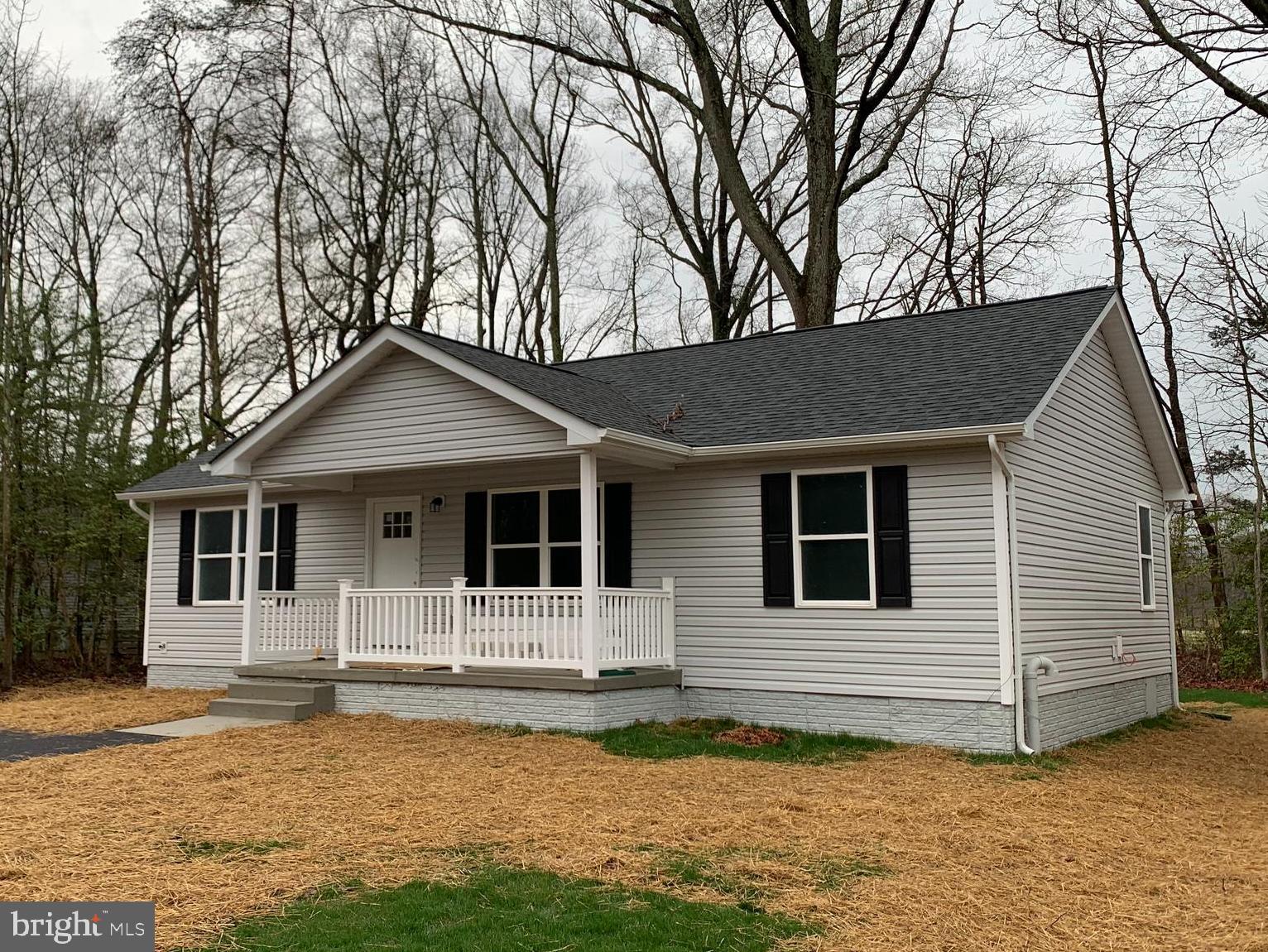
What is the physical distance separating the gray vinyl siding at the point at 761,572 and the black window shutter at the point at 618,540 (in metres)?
0.09

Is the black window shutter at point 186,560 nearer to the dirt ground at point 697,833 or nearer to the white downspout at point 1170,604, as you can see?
the dirt ground at point 697,833

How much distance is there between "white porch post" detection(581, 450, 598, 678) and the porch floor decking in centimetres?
22

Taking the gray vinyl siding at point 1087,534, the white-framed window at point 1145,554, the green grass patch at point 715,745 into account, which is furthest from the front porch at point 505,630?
the white-framed window at point 1145,554

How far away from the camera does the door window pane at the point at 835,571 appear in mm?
10812

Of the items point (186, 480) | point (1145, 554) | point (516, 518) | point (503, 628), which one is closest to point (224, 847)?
point (503, 628)

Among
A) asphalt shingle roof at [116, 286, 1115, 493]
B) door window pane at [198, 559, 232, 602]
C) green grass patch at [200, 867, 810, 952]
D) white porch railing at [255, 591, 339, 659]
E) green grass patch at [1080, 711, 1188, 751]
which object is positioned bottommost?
green grass patch at [1080, 711, 1188, 751]

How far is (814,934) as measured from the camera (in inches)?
192

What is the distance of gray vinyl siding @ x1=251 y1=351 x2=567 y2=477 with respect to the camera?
11203 mm

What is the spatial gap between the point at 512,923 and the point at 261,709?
787cm

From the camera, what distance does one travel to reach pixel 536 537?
42.3ft

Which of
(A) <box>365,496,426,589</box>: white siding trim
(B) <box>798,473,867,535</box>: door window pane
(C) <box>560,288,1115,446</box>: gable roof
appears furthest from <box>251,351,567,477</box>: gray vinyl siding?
(B) <box>798,473,867,535</box>: door window pane

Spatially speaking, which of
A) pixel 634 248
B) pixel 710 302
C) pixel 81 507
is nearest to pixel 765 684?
pixel 81 507

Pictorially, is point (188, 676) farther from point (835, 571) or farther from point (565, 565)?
point (835, 571)

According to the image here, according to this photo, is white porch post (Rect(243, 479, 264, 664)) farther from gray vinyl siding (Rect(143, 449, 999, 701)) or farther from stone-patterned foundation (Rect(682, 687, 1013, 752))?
stone-patterned foundation (Rect(682, 687, 1013, 752))
